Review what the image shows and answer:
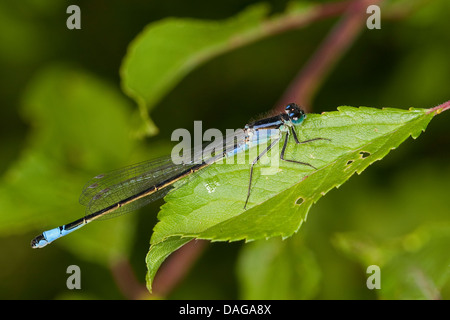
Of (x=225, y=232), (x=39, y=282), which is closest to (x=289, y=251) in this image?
(x=225, y=232)

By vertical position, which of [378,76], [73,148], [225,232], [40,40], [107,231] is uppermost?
[40,40]

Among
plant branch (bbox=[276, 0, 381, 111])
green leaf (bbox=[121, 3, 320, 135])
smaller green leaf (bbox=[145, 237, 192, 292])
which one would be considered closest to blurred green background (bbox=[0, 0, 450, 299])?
plant branch (bbox=[276, 0, 381, 111])

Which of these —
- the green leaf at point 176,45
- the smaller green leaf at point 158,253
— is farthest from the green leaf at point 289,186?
the green leaf at point 176,45

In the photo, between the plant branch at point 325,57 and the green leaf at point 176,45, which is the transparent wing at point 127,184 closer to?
the green leaf at point 176,45

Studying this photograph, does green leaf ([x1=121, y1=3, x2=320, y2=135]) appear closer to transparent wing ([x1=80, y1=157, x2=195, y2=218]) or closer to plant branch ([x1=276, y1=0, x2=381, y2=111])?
plant branch ([x1=276, y1=0, x2=381, y2=111])

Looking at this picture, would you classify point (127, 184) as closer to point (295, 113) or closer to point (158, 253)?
point (295, 113)

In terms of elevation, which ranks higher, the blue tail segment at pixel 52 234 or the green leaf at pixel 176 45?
the green leaf at pixel 176 45
